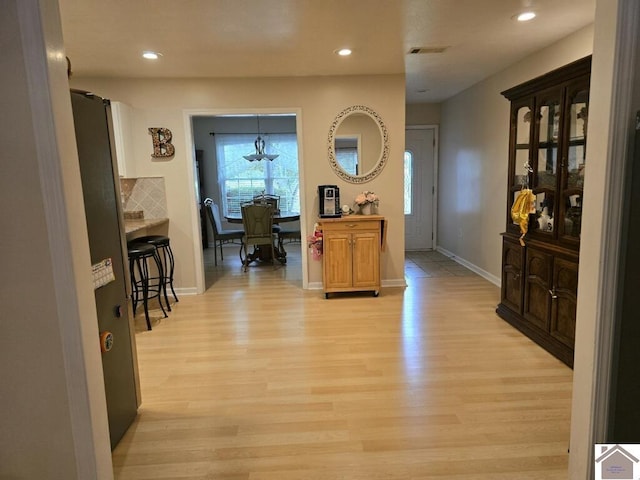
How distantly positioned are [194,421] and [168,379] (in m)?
0.58

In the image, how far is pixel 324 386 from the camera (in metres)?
2.47

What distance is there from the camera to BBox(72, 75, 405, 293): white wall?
4.25 m

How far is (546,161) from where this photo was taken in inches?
116

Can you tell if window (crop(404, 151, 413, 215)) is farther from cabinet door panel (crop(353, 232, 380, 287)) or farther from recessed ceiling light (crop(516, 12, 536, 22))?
recessed ceiling light (crop(516, 12, 536, 22))

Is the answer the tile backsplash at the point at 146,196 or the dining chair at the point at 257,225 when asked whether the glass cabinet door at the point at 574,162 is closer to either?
the dining chair at the point at 257,225

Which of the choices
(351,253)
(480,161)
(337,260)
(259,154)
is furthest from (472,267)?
(259,154)

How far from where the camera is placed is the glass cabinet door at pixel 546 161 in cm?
280

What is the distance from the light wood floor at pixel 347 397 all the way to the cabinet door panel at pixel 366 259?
0.36m

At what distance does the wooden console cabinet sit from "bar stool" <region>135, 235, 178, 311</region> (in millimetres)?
1645

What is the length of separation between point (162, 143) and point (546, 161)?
3801 millimetres

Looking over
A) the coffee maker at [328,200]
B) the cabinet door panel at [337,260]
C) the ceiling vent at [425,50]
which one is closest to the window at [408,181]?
the coffee maker at [328,200]

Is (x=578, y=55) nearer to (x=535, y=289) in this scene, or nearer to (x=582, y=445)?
(x=535, y=289)

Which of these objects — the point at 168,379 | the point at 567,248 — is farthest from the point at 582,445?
the point at 168,379

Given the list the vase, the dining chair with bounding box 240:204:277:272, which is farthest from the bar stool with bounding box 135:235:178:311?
the vase
